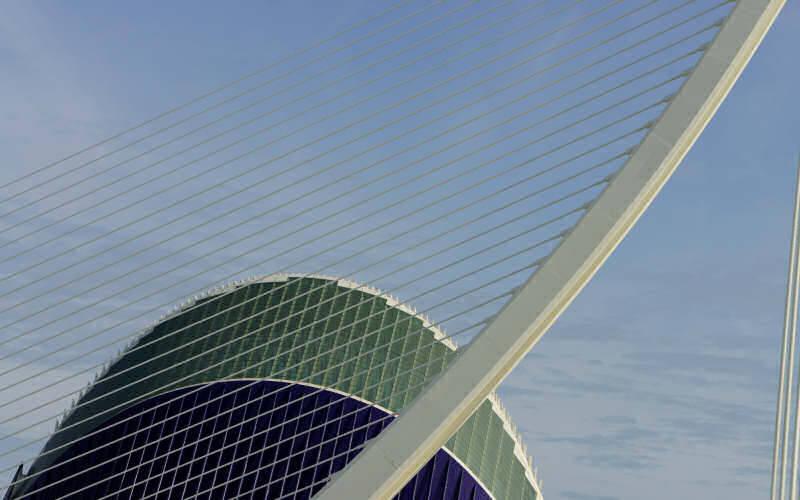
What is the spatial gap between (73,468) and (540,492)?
18.9 m

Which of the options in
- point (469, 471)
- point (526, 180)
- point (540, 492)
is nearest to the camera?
point (526, 180)

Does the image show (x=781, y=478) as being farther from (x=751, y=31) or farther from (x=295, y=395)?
(x=295, y=395)

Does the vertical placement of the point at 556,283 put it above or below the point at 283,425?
below

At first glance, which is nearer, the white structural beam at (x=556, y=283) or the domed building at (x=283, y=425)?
the white structural beam at (x=556, y=283)

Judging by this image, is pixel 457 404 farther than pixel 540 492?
No

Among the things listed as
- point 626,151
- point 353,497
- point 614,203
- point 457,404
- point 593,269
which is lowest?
point 353,497

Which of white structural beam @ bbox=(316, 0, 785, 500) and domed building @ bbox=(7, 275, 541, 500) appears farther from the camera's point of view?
domed building @ bbox=(7, 275, 541, 500)

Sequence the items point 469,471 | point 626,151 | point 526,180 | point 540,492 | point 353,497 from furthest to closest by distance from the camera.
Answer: point 540,492
point 469,471
point 526,180
point 626,151
point 353,497

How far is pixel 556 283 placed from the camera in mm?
9562

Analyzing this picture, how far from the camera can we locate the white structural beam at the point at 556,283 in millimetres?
9320

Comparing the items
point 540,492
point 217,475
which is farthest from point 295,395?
point 540,492

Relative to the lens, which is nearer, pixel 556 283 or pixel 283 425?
pixel 556 283

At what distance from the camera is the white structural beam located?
9.32 m

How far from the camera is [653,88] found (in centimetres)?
1020
